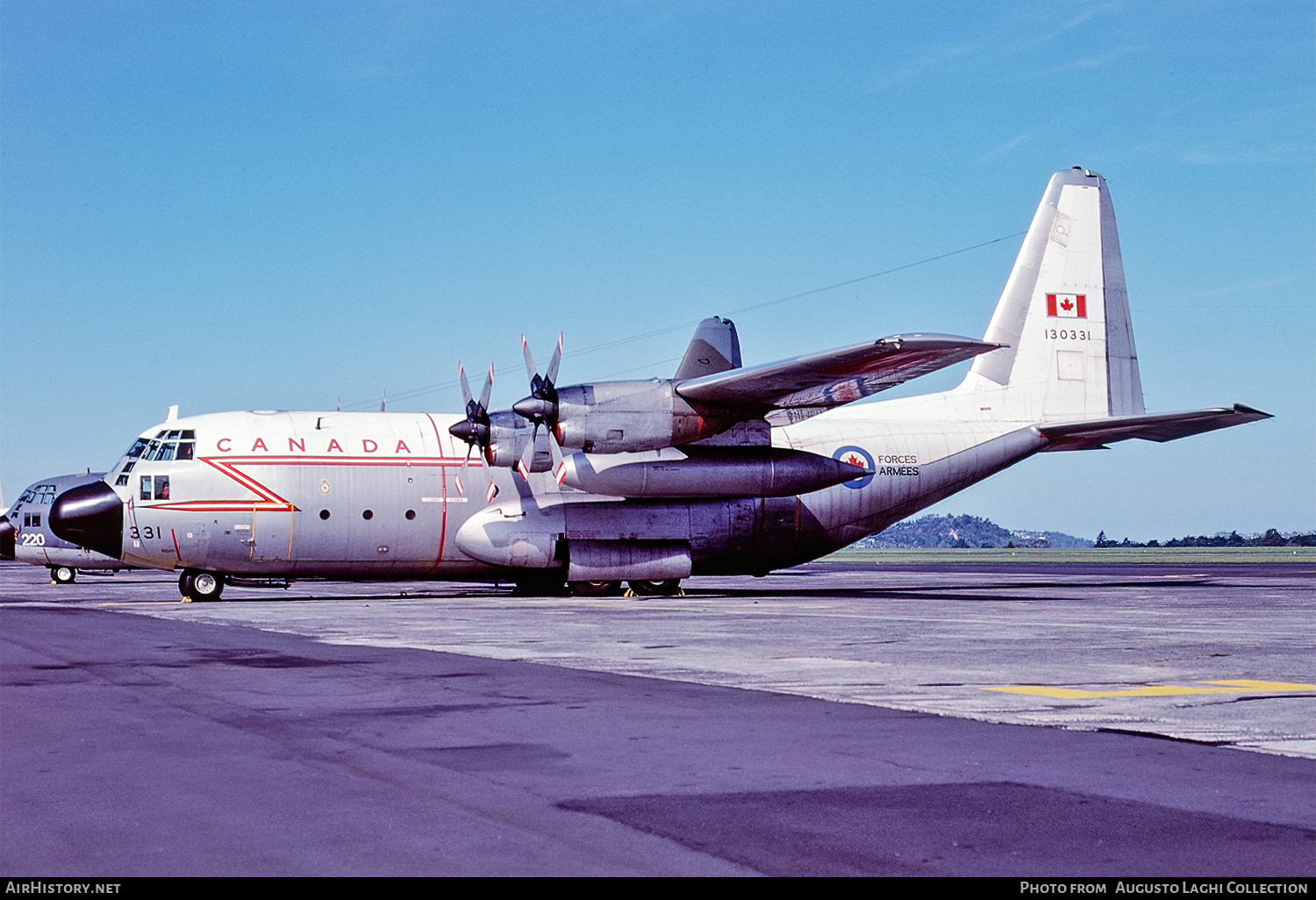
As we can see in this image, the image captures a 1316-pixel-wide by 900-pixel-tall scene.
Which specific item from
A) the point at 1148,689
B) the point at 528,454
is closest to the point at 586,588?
the point at 528,454

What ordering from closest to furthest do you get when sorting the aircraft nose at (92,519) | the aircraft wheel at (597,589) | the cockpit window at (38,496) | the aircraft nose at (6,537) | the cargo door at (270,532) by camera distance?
the aircraft nose at (92,519) → the cargo door at (270,532) → the aircraft wheel at (597,589) → the cockpit window at (38,496) → the aircraft nose at (6,537)

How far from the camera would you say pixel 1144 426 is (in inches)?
1350

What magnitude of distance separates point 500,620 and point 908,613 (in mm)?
7628

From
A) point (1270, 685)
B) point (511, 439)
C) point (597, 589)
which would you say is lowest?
point (1270, 685)

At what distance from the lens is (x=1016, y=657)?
14938 mm

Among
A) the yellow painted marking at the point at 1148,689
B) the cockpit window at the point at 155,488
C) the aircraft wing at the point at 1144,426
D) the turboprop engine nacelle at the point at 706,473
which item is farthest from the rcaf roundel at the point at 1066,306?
the yellow painted marking at the point at 1148,689

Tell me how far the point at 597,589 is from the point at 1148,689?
24566mm

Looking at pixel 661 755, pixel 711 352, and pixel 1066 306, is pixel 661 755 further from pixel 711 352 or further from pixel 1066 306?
pixel 1066 306

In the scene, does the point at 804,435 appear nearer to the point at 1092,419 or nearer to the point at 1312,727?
the point at 1092,419

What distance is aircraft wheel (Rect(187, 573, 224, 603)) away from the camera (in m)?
32.3

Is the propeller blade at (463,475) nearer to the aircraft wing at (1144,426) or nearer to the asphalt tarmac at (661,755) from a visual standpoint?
the asphalt tarmac at (661,755)

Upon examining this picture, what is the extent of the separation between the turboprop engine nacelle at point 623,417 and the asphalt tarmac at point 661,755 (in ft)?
38.2

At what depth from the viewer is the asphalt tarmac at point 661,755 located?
5.60 meters
